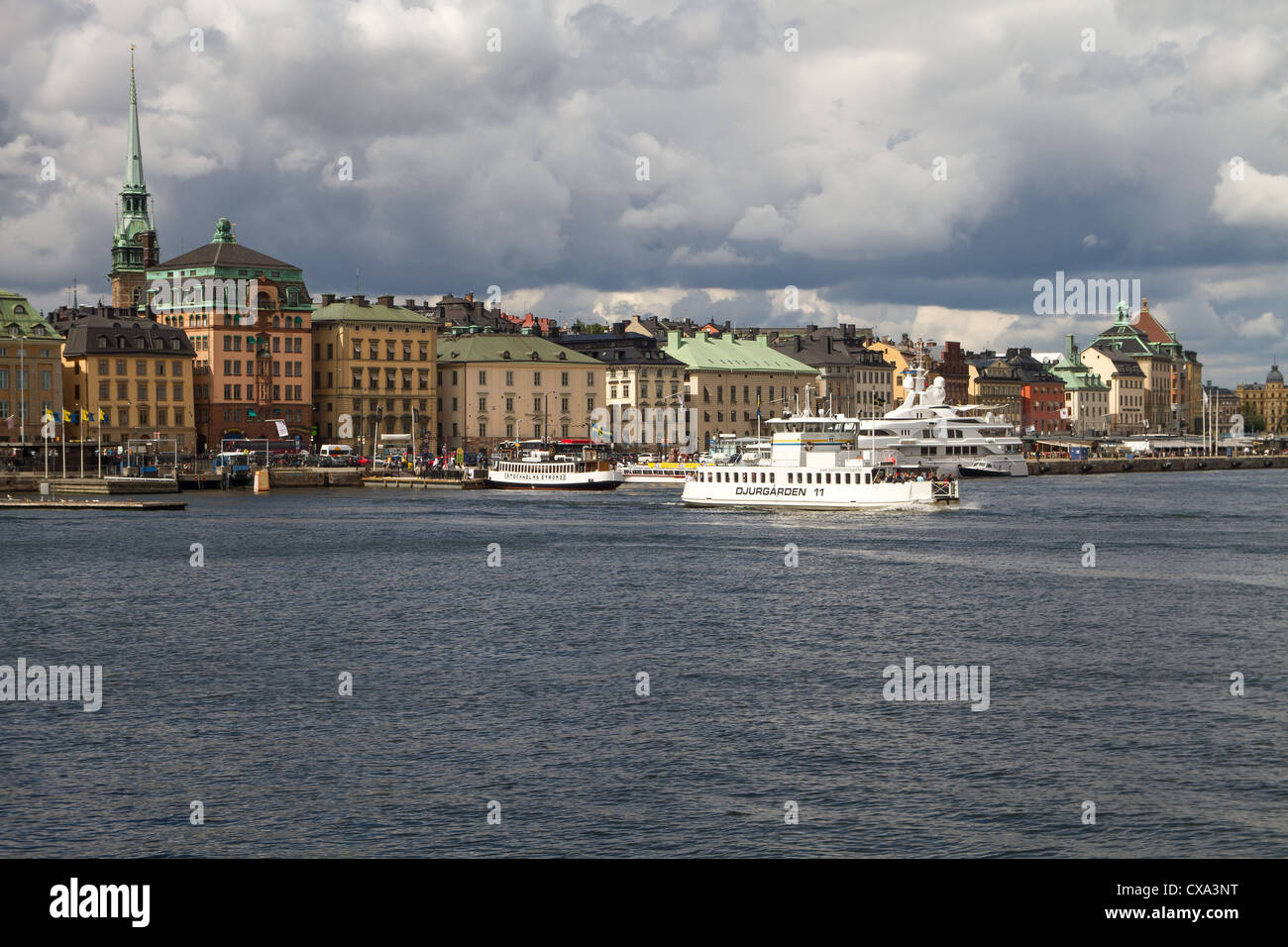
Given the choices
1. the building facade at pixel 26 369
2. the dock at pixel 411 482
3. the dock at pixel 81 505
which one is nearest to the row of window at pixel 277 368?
the building facade at pixel 26 369

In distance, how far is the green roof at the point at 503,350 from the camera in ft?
518

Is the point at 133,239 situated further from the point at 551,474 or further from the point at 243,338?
the point at 551,474

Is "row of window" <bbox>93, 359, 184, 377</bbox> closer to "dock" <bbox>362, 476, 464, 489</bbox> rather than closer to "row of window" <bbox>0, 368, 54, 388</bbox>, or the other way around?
"row of window" <bbox>0, 368, 54, 388</bbox>

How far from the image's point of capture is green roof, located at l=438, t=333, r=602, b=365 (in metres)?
158

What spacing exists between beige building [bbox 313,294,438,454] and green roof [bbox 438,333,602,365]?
577 cm

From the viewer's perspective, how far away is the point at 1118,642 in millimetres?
38000

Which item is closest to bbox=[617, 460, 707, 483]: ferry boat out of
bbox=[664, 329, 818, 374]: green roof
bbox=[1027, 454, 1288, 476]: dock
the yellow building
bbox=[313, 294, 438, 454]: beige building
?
bbox=[313, 294, 438, 454]: beige building

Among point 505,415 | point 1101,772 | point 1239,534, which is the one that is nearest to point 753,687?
point 1101,772

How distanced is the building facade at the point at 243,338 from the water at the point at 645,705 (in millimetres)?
78099

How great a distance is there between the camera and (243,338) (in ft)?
465

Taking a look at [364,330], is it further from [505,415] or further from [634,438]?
[634,438]

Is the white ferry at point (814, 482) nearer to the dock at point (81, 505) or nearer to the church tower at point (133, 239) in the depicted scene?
→ the dock at point (81, 505)
